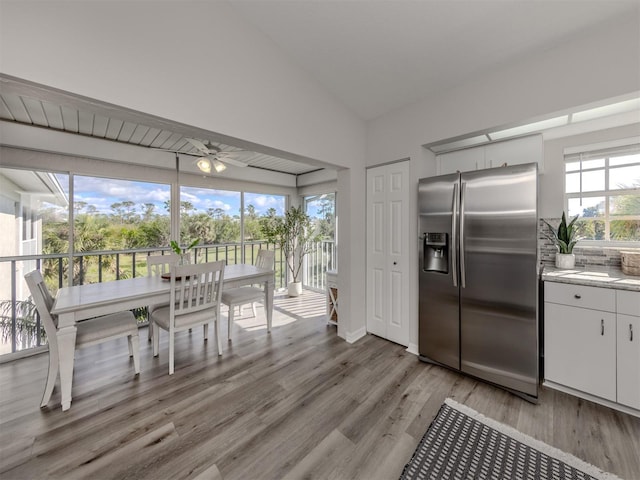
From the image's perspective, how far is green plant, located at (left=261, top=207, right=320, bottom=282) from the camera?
16.5ft

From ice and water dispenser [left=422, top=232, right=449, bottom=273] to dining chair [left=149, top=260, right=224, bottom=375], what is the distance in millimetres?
2123

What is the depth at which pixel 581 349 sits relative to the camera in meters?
1.92

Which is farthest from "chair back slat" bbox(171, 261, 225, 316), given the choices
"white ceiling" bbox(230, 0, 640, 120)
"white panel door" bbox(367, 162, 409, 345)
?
"white ceiling" bbox(230, 0, 640, 120)

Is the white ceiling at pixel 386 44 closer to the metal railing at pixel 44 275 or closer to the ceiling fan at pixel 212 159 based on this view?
the ceiling fan at pixel 212 159

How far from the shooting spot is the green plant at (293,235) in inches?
198

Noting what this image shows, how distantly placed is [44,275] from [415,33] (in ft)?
15.3

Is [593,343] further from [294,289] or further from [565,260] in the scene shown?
[294,289]

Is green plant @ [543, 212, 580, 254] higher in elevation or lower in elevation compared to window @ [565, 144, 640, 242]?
lower

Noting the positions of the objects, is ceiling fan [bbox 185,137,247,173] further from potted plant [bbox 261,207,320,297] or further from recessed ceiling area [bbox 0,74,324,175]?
potted plant [bbox 261,207,320,297]

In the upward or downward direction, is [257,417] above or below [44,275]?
below

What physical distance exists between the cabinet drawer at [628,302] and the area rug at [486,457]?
3.48ft

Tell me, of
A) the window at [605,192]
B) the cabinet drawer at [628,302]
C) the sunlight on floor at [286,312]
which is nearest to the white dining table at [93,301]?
the sunlight on floor at [286,312]

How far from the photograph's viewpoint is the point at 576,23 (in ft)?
5.54

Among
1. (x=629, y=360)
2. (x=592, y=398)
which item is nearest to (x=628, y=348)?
Answer: (x=629, y=360)
